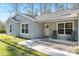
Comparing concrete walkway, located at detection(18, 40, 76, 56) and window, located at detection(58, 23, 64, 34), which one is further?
window, located at detection(58, 23, 64, 34)

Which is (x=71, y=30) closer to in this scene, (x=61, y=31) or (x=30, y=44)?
(x=61, y=31)

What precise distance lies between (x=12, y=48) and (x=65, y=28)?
2552 millimetres

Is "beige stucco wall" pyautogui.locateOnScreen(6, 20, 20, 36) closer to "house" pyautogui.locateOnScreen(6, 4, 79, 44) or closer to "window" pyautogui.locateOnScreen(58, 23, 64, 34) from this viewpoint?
"house" pyautogui.locateOnScreen(6, 4, 79, 44)

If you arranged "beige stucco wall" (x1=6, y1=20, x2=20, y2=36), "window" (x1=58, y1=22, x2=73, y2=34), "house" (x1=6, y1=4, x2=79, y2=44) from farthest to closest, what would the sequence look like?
"window" (x1=58, y1=22, x2=73, y2=34) → "house" (x1=6, y1=4, x2=79, y2=44) → "beige stucco wall" (x1=6, y1=20, x2=20, y2=36)

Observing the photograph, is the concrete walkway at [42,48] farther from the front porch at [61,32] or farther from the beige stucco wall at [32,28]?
the front porch at [61,32]

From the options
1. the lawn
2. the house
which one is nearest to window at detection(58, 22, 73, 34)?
the house

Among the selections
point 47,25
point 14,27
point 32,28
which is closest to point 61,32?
point 47,25

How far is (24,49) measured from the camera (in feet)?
18.7

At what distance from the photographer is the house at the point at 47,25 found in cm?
615

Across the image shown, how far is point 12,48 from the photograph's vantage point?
5.64 m

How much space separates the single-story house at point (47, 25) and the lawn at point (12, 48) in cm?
23

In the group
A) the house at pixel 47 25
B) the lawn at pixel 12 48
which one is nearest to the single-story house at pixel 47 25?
the house at pixel 47 25

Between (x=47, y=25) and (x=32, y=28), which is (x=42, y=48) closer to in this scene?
(x=32, y=28)

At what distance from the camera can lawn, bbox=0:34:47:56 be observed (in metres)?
→ 5.50
